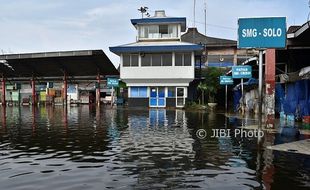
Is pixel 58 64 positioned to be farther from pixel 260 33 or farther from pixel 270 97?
pixel 260 33

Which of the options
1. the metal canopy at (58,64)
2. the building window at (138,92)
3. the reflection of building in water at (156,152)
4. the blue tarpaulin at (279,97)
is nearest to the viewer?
the reflection of building in water at (156,152)

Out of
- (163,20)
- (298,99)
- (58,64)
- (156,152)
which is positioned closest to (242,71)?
(298,99)

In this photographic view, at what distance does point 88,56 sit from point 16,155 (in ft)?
112

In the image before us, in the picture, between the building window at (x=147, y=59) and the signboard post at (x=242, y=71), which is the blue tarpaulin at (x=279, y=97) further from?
the building window at (x=147, y=59)

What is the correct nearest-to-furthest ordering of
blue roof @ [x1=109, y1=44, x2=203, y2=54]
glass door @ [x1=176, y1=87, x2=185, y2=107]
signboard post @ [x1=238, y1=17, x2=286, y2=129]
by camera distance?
1. signboard post @ [x1=238, y1=17, x2=286, y2=129]
2. blue roof @ [x1=109, y1=44, x2=203, y2=54]
3. glass door @ [x1=176, y1=87, x2=185, y2=107]

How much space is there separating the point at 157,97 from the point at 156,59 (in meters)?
4.16

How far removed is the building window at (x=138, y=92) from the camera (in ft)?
127

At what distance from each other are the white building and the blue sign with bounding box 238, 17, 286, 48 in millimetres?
23480

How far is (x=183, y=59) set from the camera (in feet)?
122

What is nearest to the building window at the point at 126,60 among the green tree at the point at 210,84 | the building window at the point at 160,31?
the building window at the point at 160,31

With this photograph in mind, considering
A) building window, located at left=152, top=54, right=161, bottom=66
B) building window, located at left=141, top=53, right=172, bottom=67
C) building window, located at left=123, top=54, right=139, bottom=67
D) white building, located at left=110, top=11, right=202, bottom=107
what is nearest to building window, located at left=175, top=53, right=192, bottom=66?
white building, located at left=110, top=11, right=202, bottom=107

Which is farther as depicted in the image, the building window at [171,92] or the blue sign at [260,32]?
the building window at [171,92]

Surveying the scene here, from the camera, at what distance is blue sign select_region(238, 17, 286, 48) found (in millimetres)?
12422

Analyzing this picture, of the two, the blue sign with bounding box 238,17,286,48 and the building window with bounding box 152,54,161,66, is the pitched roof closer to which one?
the building window with bounding box 152,54,161,66
